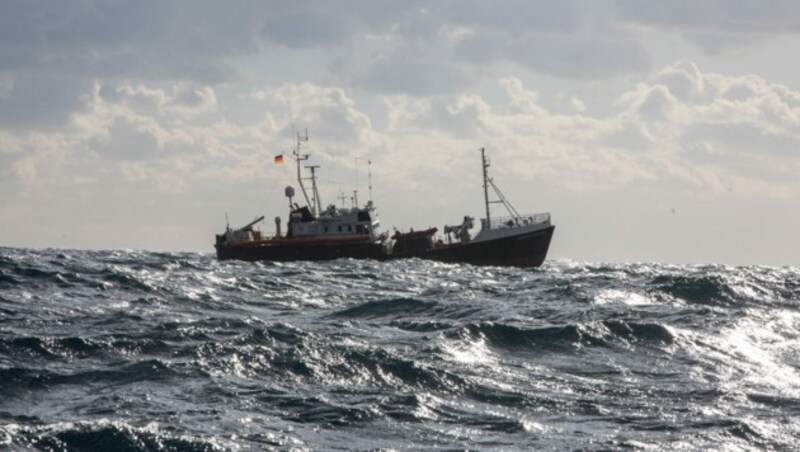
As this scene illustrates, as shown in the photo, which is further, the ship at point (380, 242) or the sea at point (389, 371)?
the ship at point (380, 242)

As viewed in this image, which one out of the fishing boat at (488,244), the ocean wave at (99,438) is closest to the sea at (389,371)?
the ocean wave at (99,438)

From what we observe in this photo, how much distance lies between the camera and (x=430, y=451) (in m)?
17.4

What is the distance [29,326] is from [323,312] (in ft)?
37.6

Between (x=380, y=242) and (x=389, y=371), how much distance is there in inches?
2338

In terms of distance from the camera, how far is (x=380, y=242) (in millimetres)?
83312

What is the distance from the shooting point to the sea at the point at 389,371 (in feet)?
60.0

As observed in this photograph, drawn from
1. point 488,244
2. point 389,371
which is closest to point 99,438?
point 389,371

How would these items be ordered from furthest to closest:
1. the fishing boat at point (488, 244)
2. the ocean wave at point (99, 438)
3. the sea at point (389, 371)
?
the fishing boat at point (488, 244), the sea at point (389, 371), the ocean wave at point (99, 438)

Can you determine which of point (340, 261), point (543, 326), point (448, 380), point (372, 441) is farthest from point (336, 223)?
point (372, 441)

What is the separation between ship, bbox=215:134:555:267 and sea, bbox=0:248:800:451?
1506 inches

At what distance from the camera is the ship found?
81.8 m

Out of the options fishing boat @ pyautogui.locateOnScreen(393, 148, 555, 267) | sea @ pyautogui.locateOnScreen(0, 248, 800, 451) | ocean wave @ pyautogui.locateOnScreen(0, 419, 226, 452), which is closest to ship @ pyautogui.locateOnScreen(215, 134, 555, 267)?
fishing boat @ pyautogui.locateOnScreen(393, 148, 555, 267)

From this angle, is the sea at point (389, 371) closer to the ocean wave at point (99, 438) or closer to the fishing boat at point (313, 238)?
the ocean wave at point (99, 438)

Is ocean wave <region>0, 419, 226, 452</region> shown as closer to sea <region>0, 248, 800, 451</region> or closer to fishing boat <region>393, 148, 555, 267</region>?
sea <region>0, 248, 800, 451</region>
